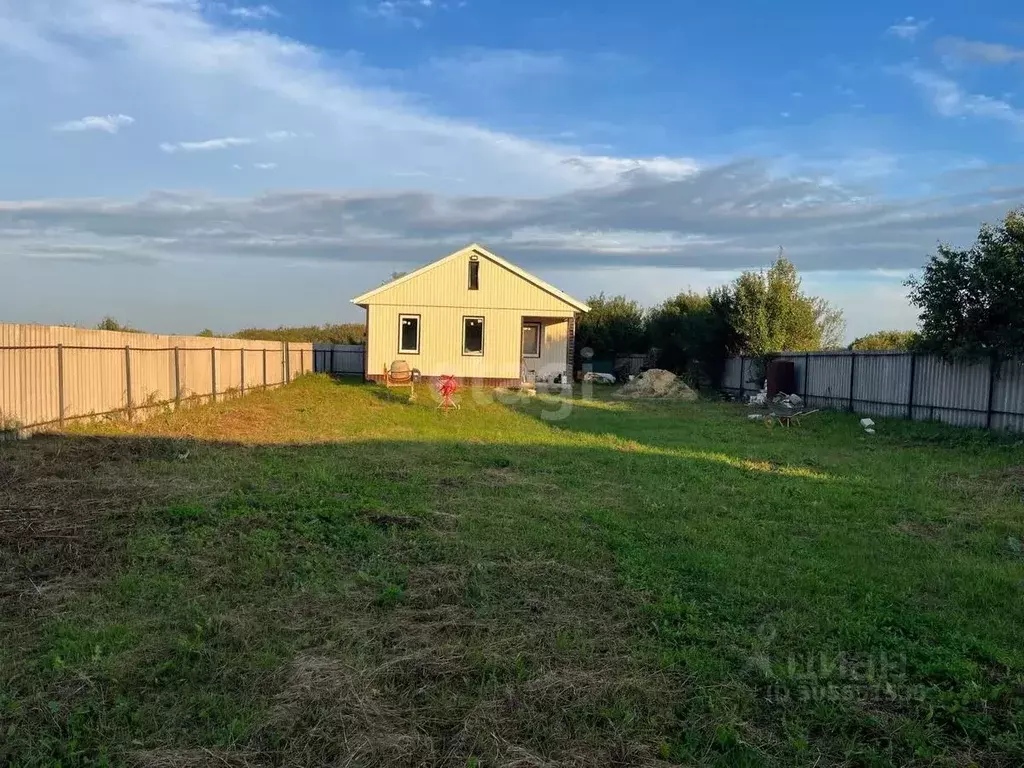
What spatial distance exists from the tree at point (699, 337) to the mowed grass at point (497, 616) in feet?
58.7

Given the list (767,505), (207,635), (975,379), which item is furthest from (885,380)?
(207,635)

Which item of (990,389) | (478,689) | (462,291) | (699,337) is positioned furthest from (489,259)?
(478,689)

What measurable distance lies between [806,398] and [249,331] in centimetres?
4099

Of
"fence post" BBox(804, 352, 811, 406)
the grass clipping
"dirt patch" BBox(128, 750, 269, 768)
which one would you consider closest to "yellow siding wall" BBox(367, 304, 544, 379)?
the grass clipping

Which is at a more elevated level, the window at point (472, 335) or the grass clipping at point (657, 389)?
the window at point (472, 335)

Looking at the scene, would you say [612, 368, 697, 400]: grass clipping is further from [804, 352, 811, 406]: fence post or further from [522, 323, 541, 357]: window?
[804, 352, 811, 406]: fence post

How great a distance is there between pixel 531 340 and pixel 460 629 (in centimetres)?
2364

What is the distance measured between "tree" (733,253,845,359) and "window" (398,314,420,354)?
10863 millimetres

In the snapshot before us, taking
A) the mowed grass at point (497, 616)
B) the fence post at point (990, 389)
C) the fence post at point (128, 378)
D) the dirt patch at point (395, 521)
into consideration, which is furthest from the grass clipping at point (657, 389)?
the dirt patch at point (395, 521)

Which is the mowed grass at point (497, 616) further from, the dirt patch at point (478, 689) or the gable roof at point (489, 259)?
the gable roof at point (489, 259)

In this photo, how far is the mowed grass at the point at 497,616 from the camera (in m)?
3.08

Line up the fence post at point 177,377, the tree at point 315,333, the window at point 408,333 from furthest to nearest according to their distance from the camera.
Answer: the tree at point 315,333, the window at point 408,333, the fence post at point 177,377

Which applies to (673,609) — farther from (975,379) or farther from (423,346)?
(423,346)

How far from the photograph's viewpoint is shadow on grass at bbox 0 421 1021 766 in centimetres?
306
